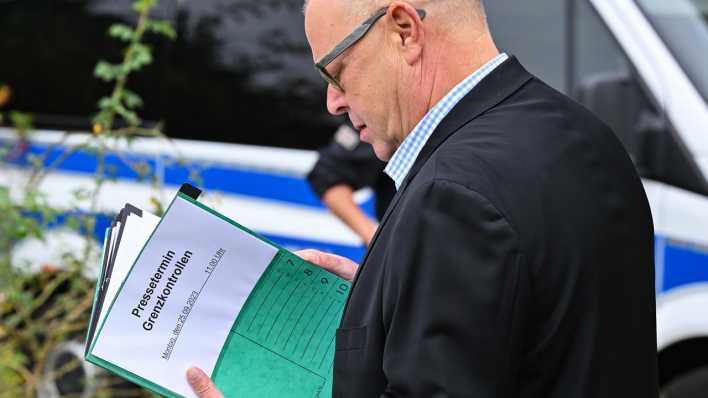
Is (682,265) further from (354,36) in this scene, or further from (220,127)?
(354,36)

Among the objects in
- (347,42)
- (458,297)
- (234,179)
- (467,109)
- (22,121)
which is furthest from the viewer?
(234,179)

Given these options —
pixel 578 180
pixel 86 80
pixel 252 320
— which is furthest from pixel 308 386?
pixel 86 80

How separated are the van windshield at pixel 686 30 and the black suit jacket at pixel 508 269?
2231 millimetres

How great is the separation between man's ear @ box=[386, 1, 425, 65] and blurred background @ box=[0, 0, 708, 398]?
1.75 metres

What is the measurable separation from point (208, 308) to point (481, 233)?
551 mm

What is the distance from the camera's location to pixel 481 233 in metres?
1.31

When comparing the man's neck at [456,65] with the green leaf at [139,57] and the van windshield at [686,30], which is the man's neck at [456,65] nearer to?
the green leaf at [139,57]

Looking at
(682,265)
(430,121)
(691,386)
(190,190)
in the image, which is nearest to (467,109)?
(430,121)

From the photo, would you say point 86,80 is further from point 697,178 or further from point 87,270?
point 697,178

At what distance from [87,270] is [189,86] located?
96 centimetres

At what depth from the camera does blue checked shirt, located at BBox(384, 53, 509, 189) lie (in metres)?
1.53

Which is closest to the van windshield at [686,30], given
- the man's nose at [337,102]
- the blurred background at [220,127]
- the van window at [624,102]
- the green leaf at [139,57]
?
the blurred background at [220,127]

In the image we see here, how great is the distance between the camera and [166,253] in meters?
1.62

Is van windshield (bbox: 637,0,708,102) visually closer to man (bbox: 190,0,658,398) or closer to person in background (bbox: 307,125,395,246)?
person in background (bbox: 307,125,395,246)
